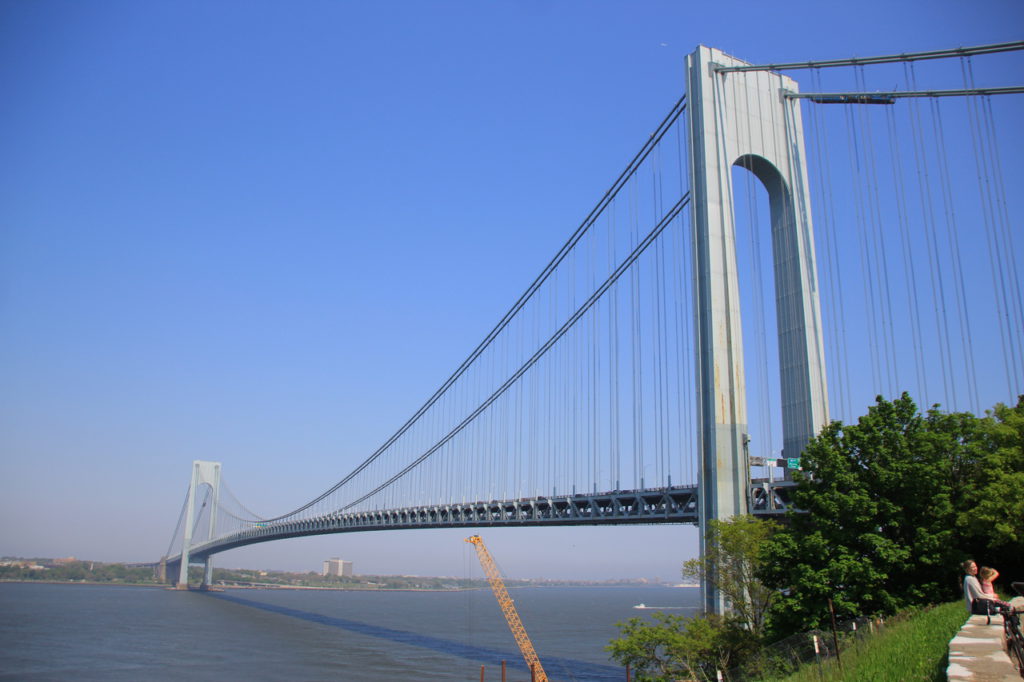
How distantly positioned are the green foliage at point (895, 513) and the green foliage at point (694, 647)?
2690mm

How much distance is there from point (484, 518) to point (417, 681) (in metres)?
11.9

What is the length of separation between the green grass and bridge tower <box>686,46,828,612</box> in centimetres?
1247

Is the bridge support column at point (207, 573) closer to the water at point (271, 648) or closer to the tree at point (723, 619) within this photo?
the water at point (271, 648)

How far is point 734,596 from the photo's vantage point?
83.1ft

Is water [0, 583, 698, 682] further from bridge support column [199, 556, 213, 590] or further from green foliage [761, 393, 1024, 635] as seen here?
bridge support column [199, 556, 213, 590]

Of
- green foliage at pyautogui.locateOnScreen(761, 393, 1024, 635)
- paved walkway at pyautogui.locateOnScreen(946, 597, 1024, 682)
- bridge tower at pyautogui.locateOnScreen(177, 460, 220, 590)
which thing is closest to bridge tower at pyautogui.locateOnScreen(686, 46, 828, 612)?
green foliage at pyautogui.locateOnScreen(761, 393, 1024, 635)

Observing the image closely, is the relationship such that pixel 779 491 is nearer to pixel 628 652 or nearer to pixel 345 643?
pixel 628 652

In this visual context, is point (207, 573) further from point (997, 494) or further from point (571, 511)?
point (997, 494)

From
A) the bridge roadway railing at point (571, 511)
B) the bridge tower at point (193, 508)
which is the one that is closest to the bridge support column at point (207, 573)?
the bridge tower at point (193, 508)

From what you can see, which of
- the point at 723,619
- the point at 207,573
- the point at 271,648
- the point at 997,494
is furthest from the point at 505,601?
the point at 207,573

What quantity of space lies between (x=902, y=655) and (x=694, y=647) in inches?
583

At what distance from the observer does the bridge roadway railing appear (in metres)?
29.2

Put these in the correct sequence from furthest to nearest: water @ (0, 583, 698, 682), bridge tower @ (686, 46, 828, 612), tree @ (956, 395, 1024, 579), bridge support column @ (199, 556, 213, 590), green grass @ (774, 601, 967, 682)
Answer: bridge support column @ (199, 556, 213, 590)
water @ (0, 583, 698, 682)
bridge tower @ (686, 46, 828, 612)
tree @ (956, 395, 1024, 579)
green grass @ (774, 601, 967, 682)

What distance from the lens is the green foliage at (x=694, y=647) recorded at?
24.5 meters
